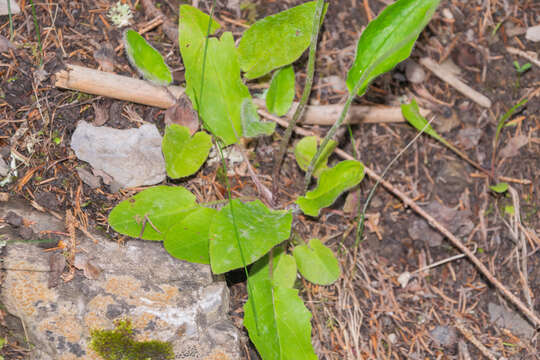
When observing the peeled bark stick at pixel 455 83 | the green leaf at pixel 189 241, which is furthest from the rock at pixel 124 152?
the peeled bark stick at pixel 455 83

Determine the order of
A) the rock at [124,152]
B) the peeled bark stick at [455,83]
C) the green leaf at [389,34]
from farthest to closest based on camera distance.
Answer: the peeled bark stick at [455,83], the rock at [124,152], the green leaf at [389,34]

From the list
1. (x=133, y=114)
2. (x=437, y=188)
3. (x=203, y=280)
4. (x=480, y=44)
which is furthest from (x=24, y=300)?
(x=480, y=44)

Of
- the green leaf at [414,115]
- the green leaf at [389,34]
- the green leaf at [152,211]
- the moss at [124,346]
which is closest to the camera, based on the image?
the green leaf at [389,34]

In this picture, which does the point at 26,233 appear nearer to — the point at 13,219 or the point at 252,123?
the point at 13,219

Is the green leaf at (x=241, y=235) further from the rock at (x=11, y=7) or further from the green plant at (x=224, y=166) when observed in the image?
the rock at (x=11, y=7)

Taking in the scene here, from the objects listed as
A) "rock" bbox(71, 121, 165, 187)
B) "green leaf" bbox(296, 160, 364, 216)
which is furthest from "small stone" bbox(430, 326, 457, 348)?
"rock" bbox(71, 121, 165, 187)
